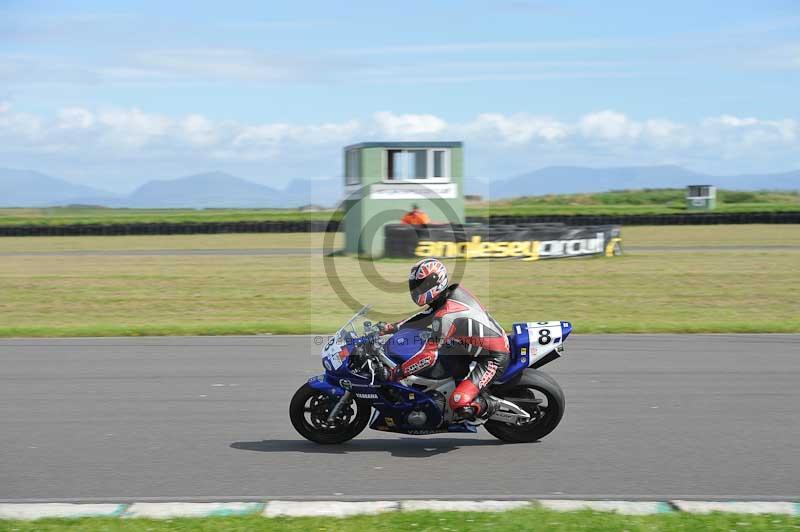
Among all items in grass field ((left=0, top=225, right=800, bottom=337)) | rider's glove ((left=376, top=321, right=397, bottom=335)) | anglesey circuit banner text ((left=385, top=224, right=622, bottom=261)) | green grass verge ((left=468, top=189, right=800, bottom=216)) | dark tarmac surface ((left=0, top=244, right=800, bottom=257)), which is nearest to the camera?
rider's glove ((left=376, top=321, right=397, bottom=335))

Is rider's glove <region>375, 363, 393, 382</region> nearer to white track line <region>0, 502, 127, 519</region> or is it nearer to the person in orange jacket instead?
white track line <region>0, 502, 127, 519</region>

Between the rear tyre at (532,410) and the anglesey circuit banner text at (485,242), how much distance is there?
1821 centimetres

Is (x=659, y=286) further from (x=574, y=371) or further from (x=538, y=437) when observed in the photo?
(x=538, y=437)

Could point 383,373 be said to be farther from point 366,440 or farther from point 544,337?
point 544,337

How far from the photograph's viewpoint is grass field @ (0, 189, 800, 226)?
173ft

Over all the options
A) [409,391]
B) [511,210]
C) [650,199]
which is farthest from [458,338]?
[650,199]

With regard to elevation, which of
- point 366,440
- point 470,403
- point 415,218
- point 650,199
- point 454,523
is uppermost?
point 650,199

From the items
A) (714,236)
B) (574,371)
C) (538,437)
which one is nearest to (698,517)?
(538,437)

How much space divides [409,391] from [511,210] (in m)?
50.4

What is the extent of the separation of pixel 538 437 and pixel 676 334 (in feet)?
23.2

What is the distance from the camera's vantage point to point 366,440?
7.81 m

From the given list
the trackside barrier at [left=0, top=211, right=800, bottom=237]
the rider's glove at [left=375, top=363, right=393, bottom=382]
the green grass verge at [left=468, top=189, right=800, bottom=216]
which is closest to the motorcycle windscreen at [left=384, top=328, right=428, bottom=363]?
the rider's glove at [left=375, top=363, right=393, bottom=382]

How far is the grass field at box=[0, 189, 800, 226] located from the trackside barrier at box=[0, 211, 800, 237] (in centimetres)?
133

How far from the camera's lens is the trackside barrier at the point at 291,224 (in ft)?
155
